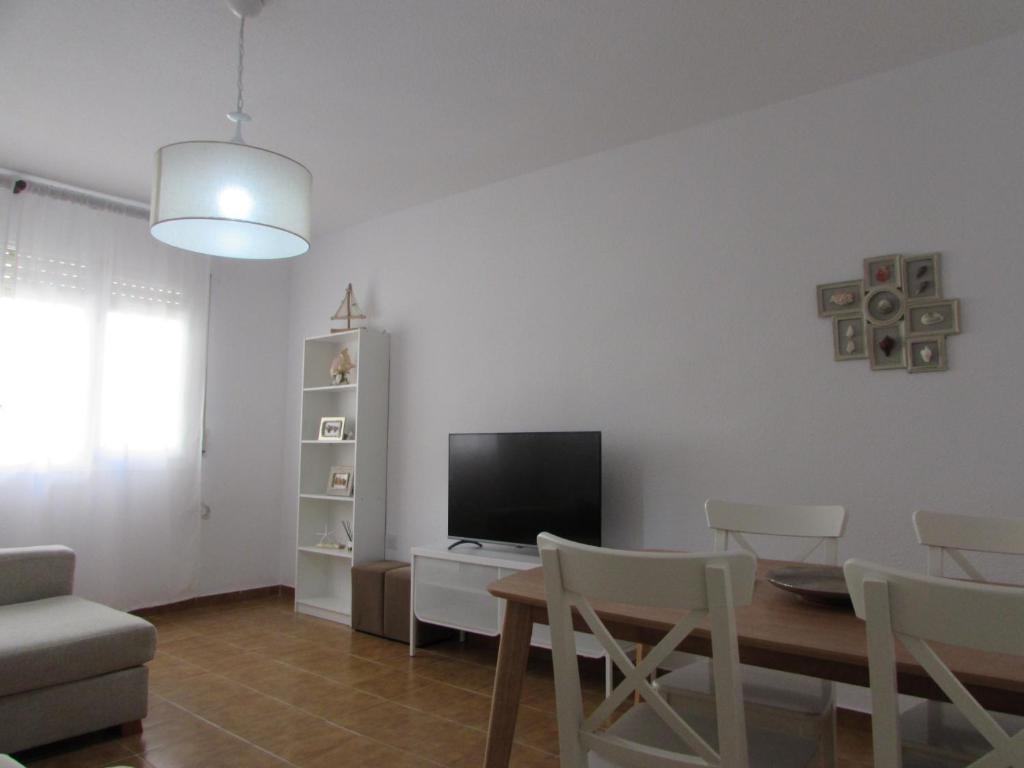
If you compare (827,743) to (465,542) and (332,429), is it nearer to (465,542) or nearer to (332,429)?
(465,542)

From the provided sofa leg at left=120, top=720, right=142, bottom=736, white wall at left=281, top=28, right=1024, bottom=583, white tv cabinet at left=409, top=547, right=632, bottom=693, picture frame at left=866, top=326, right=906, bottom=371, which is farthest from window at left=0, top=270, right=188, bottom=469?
picture frame at left=866, top=326, right=906, bottom=371

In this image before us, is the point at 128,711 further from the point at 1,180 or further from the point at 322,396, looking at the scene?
the point at 1,180

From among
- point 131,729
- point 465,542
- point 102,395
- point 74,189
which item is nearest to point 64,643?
point 131,729

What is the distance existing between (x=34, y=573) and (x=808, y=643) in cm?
320

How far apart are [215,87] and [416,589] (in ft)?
8.79

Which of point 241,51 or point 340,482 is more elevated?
point 241,51

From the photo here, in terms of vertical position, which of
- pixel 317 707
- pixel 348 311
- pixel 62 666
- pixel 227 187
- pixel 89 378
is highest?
pixel 348 311

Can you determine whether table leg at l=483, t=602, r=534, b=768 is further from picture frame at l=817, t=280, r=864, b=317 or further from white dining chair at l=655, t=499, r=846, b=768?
picture frame at l=817, t=280, r=864, b=317

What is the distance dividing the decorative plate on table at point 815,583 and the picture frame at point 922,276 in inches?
53.6

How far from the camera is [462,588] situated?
350 centimetres

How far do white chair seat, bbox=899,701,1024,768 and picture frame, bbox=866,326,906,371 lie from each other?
1.48 meters

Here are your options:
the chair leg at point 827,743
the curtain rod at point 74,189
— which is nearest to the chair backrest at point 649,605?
the chair leg at point 827,743

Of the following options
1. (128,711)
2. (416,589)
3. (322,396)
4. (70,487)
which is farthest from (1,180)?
(416,589)

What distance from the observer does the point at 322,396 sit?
4.80 m
